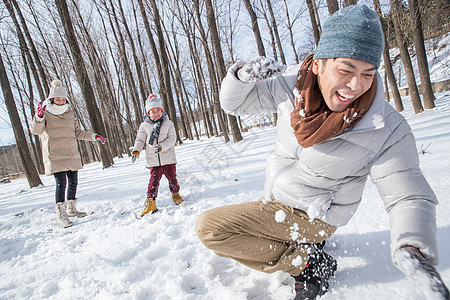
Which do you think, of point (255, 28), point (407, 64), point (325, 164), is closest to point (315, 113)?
point (325, 164)

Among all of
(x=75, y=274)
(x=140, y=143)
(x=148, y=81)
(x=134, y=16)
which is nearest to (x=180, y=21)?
(x=134, y=16)

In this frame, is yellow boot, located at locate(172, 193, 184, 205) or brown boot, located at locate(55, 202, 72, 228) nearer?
brown boot, located at locate(55, 202, 72, 228)

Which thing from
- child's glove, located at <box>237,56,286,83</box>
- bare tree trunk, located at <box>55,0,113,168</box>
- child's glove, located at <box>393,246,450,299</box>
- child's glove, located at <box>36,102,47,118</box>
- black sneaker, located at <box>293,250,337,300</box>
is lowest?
black sneaker, located at <box>293,250,337,300</box>

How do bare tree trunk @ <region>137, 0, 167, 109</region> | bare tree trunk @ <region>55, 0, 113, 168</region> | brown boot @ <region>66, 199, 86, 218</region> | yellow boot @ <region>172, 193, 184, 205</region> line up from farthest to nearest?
bare tree trunk @ <region>137, 0, 167, 109</region>
bare tree trunk @ <region>55, 0, 113, 168</region>
brown boot @ <region>66, 199, 86, 218</region>
yellow boot @ <region>172, 193, 184, 205</region>

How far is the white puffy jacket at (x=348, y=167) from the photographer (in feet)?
3.38

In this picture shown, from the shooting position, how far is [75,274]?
2.05 metres

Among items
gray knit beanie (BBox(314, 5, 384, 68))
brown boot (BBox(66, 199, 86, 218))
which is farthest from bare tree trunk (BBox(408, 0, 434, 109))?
brown boot (BBox(66, 199, 86, 218))

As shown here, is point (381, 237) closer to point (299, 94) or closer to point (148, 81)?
point (299, 94)

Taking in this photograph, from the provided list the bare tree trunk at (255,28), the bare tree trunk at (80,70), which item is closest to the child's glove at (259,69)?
the bare tree trunk at (80,70)

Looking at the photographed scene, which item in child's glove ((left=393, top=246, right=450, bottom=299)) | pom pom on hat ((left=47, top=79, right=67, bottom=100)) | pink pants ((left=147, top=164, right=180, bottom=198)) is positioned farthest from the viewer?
pink pants ((left=147, top=164, right=180, bottom=198))

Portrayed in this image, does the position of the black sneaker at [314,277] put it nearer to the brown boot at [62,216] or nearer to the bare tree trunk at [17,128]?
the brown boot at [62,216]

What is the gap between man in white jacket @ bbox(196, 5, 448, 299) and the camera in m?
1.06

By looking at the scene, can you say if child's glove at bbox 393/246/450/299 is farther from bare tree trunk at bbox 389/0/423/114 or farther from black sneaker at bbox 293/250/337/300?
bare tree trunk at bbox 389/0/423/114

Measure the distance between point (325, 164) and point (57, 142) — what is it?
3.83 meters
